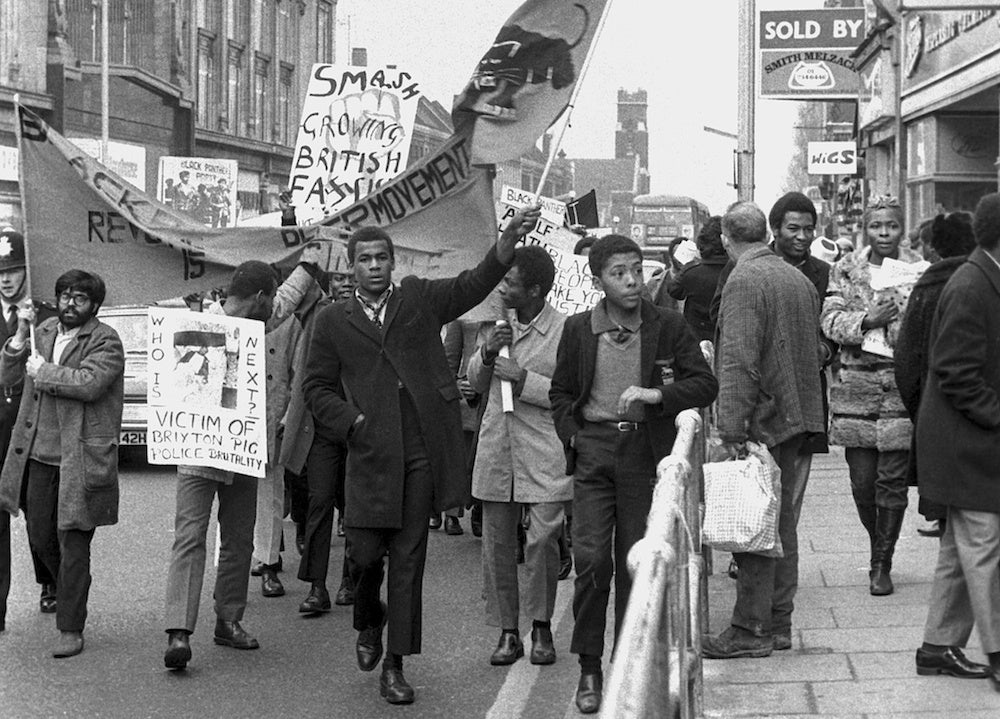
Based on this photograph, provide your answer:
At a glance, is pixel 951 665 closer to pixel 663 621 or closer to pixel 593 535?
pixel 593 535

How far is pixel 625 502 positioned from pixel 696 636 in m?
1.55

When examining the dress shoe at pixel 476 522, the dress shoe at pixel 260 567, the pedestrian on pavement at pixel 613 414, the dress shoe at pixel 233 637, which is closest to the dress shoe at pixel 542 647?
the pedestrian on pavement at pixel 613 414

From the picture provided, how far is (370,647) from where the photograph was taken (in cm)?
772

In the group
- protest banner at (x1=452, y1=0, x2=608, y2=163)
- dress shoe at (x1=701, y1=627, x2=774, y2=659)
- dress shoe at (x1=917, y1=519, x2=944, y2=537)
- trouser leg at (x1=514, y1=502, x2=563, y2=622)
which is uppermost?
protest banner at (x1=452, y1=0, x2=608, y2=163)

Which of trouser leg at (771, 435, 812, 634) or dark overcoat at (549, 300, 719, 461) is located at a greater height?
dark overcoat at (549, 300, 719, 461)

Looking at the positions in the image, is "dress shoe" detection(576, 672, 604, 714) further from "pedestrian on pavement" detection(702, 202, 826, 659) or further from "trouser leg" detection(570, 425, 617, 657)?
"pedestrian on pavement" detection(702, 202, 826, 659)

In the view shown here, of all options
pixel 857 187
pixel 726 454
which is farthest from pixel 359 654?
pixel 857 187

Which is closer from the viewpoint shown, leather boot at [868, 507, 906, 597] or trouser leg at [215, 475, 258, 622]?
trouser leg at [215, 475, 258, 622]

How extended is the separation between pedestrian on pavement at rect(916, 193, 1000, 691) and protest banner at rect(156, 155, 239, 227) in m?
23.3

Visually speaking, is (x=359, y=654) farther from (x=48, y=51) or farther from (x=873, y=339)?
(x=48, y=51)

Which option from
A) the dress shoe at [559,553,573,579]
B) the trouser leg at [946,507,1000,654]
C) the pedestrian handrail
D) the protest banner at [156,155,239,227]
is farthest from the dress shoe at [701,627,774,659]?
the protest banner at [156,155,239,227]

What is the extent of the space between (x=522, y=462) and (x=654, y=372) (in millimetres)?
1272

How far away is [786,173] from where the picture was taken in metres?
122

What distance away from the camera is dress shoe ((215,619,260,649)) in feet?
27.8
